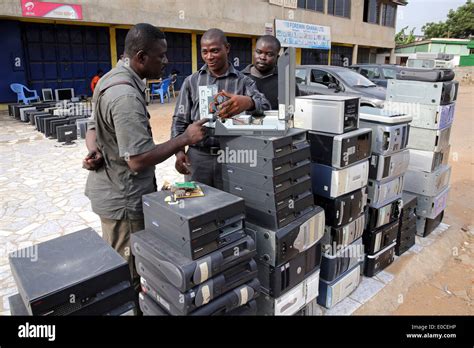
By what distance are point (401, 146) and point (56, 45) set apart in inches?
478

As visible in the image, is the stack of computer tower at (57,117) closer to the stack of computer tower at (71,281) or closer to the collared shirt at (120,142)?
the collared shirt at (120,142)

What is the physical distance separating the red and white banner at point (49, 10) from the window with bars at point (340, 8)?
14.7 metres

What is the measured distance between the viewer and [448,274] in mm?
3525

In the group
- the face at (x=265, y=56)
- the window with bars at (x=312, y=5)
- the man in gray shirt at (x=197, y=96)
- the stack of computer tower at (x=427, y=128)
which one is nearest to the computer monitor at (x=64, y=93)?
the face at (x=265, y=56)

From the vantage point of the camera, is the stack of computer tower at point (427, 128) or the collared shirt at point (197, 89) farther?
the stack of computer tower at point (427, 128)

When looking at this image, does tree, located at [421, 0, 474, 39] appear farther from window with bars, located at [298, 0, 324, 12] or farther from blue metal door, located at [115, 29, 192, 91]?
blue metal door, located at [115, 29, 192, 91]

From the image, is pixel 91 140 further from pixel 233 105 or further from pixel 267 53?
pixel 267 53

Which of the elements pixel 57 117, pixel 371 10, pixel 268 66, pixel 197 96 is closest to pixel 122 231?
pixel 197 96

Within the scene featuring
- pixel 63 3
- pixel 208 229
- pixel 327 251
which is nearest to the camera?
pixel 208 229

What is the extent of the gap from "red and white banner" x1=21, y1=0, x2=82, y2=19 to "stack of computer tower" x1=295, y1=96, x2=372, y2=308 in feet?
34.1

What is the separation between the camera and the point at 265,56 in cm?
346

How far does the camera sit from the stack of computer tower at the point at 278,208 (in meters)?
2.12
